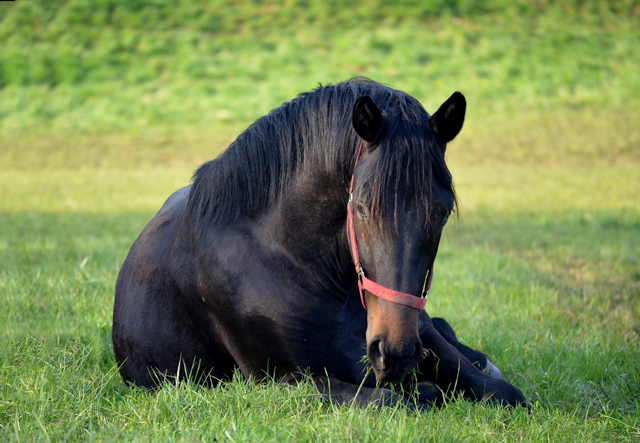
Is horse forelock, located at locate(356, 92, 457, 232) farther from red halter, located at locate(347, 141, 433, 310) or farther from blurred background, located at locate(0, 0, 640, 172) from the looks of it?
blurred background, located at locate(0, 0, 640, 172)

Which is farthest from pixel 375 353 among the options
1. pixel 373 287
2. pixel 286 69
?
pixel 286 69

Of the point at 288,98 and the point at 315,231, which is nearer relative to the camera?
the point at 315,231

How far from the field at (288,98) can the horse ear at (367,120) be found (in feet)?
3.85

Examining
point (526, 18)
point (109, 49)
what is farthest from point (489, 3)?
point (109, 49)

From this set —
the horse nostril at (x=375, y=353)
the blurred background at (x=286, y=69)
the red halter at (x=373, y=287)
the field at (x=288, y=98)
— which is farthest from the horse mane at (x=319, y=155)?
the blurred background at (x=286, y=69)

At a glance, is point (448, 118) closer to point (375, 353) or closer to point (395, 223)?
point (395, 223)

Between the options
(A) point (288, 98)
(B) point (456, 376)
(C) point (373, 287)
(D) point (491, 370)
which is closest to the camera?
(C) point (373, 287)

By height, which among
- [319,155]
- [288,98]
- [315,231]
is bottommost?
[288,98]

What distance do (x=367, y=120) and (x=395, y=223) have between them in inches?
18.0

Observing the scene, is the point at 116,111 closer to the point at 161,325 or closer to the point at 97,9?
the point at 97,9

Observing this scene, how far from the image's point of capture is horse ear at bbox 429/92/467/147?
2.43 metres

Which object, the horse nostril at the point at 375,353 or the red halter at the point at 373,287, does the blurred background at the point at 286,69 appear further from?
the horse nostril at the point at 375,353

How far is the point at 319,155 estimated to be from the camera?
2.72 meters

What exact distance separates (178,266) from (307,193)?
2.94 ft
